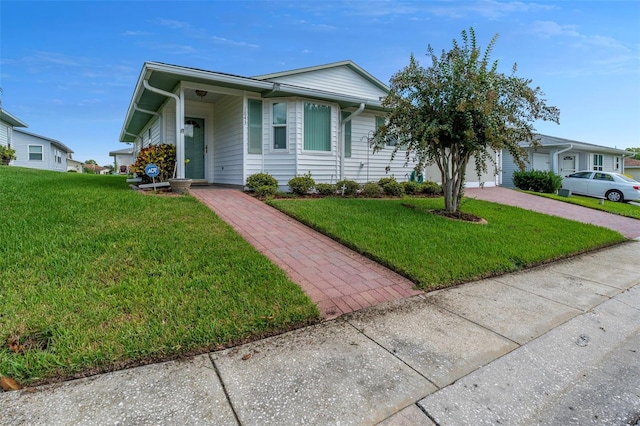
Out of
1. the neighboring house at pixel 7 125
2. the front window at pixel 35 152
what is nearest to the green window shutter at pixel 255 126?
the neighboring house at pixel 7 125

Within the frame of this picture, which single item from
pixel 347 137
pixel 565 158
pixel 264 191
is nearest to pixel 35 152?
pixel 264 191

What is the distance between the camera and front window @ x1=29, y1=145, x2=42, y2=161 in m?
24.7

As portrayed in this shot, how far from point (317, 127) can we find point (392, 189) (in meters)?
3.14

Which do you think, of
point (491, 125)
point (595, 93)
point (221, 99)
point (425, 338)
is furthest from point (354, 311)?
point (595, 93)

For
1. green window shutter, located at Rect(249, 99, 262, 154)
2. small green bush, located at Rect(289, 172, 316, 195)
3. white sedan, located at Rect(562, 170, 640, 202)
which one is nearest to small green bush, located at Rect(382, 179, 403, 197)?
small green bush, located at Rect(289, 172, 316, 195)

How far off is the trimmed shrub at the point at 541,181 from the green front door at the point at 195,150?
15.2 metres

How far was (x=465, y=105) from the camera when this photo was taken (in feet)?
20.5

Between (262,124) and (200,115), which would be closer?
(262,124)

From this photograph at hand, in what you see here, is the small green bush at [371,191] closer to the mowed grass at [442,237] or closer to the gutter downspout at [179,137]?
the mowed grass at [442,237]

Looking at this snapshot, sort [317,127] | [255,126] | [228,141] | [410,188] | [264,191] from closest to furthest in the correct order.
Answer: [264,191] → [255,126] → [317,127] → [228,141] → [410,188]

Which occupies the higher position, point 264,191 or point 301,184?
point 301,184

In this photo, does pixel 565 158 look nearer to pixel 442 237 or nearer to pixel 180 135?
pixel 442 237

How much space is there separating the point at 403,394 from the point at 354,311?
3.77 ft

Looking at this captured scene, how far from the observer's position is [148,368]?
2084 millimetres
